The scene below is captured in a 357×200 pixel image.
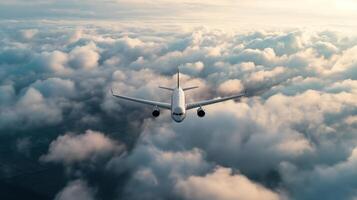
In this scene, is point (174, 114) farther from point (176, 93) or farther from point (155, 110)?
point (176, 93)

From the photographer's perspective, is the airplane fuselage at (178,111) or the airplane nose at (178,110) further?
the airplane nose at (178,110)

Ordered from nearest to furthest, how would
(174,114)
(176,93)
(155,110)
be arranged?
1. (174,114)
2. (155,110)
3. (176,93)

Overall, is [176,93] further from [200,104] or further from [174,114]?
[174,114]

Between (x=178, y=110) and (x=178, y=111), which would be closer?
A: (x=178, y=111)

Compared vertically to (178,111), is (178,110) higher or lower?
higher

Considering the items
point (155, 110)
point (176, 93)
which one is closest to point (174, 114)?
point (155, 110)

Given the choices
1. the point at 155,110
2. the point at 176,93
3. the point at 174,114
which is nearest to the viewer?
the point at 174,114

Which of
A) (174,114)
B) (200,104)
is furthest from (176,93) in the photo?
(174,114)

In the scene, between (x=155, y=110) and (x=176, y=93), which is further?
(x=176, y=93)

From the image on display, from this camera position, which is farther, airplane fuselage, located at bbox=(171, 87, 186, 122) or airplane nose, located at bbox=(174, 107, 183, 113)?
airplane nose, located at bbox=(174, 107, 183, 113)
